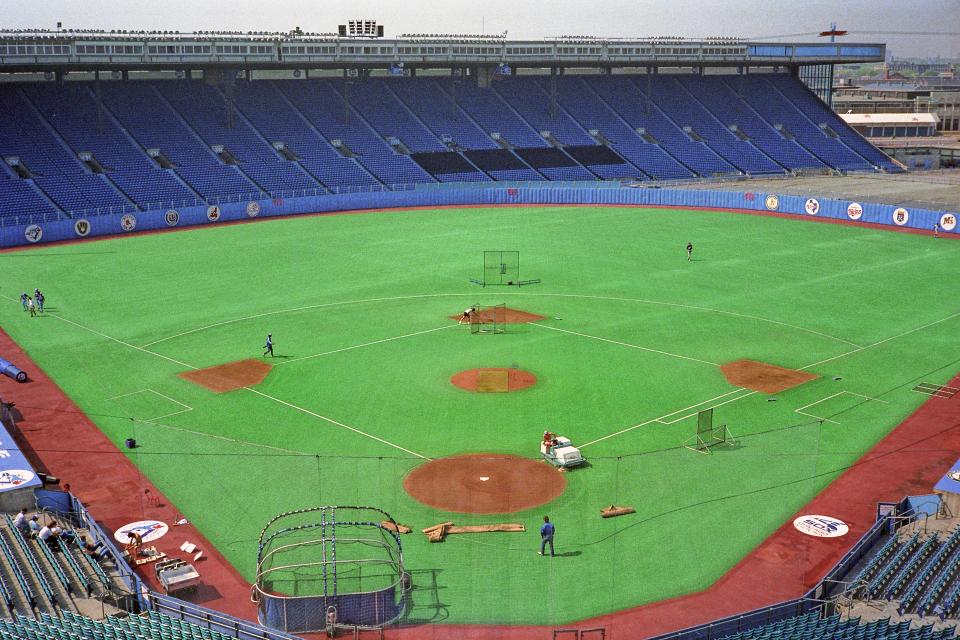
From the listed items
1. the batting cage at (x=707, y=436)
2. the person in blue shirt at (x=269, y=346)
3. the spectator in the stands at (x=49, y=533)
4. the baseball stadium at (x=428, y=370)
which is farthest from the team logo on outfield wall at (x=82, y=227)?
the batting cage at (x=707, y=436)

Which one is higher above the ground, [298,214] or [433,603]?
[298,214]

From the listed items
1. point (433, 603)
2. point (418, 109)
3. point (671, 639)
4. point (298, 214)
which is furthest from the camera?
point (418, 109)

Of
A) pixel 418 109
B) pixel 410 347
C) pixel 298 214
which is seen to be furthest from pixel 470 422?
pixel 418 109

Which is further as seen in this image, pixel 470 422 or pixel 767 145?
pixel 767 145

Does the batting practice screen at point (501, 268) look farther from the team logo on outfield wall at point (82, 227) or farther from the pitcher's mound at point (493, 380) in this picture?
the team logo on outfield wall at point (82, 227)

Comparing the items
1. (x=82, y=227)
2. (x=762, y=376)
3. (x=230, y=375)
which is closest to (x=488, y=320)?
(x=230, y=375)

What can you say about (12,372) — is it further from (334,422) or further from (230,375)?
(334,422)

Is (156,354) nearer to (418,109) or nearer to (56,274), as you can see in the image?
(56,274)
